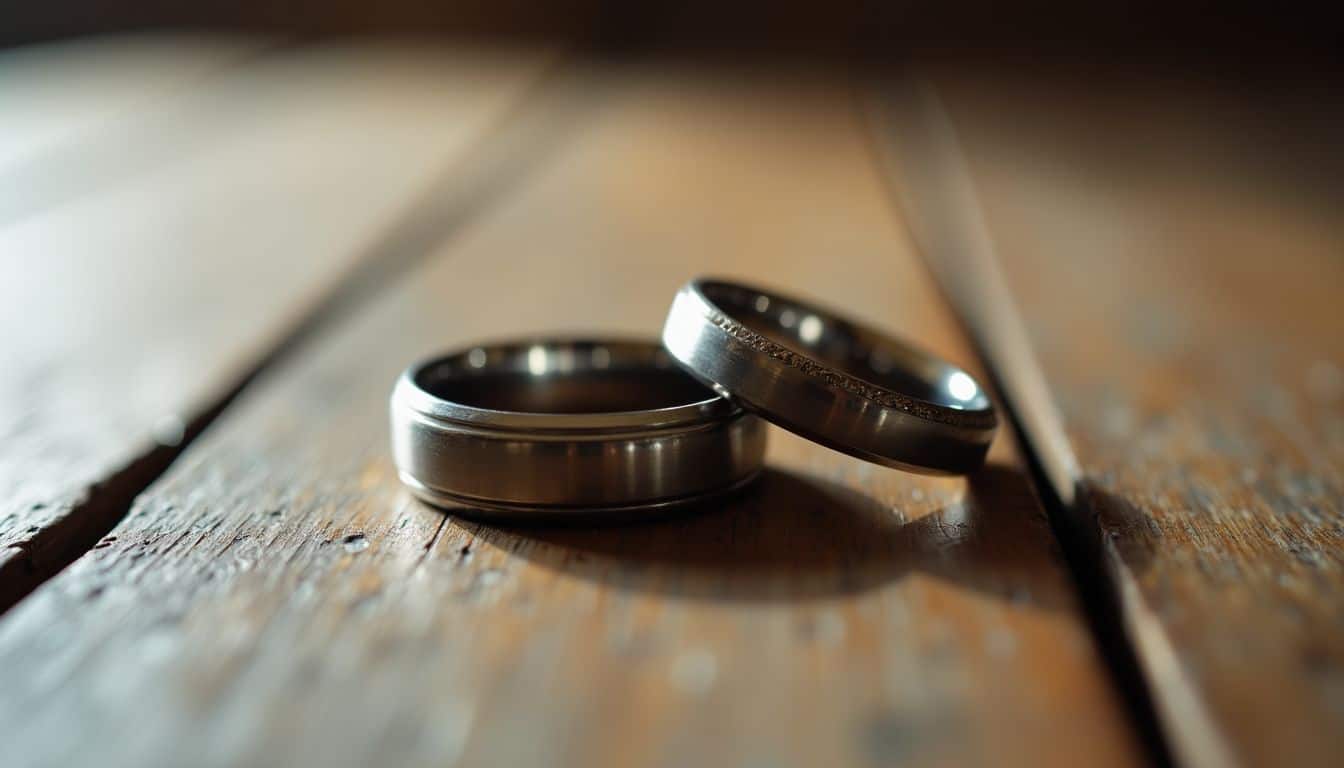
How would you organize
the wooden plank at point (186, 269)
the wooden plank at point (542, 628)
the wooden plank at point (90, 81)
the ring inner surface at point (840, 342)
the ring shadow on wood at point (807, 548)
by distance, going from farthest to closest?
the wooden plank at point (90, 81) < the ring inner surface at point (840, 342) < the wooden plank at point (186, 269) < the ring shadow on wood at point (807, 548) < the wooden plank at point (542, 628)

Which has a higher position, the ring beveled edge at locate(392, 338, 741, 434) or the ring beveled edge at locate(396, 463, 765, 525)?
the ring beveled edge at locate(392, 338, 741, 434)

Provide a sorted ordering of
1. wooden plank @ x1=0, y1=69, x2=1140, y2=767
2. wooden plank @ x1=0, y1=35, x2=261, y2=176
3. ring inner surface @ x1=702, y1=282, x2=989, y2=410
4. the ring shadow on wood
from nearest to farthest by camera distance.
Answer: wooden plank @ x1=0, y1=69, x2=1140, y2=767 → the ring shadow on wood → ring inner surface @ x1=702, y1=282, x2=989, y2=410 → wooden plank @ x1=0, y1=35, x2=261, y2=176

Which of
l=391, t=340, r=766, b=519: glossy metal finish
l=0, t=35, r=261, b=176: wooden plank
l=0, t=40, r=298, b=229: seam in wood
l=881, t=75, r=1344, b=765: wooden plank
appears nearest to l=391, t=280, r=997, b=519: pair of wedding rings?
l=391, t=340, r=766, b=519: glossy metal finish

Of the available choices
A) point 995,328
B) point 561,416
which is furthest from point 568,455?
point 995,328

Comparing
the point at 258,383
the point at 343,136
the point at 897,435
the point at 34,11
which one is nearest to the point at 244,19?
the point at 34,11

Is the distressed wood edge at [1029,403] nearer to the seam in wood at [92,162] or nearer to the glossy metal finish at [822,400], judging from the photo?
the glossy metal finish at [822,400]

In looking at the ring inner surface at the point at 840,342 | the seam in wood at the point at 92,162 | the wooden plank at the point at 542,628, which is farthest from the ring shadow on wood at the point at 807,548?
the seam in wood at the point at 92,162

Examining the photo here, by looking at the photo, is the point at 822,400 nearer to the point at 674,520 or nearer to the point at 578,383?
the point at 674,520

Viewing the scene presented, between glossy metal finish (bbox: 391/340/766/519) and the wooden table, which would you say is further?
glossy metal finish (bbox: 391/340/766/519)

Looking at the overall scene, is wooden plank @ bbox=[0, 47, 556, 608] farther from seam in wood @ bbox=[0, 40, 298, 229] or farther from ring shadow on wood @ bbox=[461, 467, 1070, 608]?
ring shadow on wood @ bbox=[461, 467, 1070, 608]
